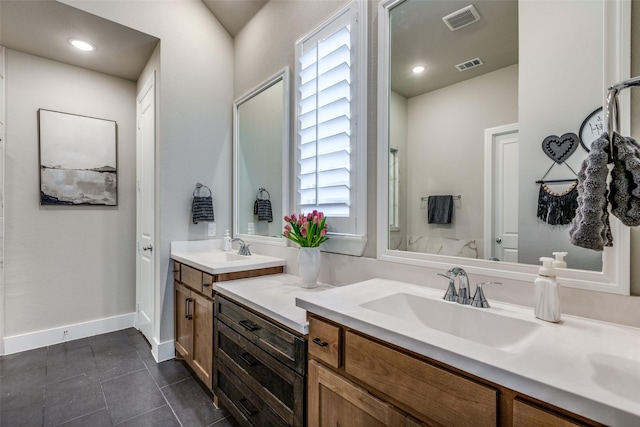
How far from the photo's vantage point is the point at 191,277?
2127mm

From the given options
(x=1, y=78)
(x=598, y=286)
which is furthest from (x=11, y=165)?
(x=598, y=286)

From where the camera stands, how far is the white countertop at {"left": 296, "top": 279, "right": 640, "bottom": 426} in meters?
0.54

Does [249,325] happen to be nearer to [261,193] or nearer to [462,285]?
[462,285]

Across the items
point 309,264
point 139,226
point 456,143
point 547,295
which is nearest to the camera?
point 547,295

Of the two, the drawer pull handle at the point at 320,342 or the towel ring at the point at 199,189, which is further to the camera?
the towel ring at the point at 199,189

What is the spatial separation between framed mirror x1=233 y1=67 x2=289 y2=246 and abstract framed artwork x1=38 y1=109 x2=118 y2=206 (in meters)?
1.34

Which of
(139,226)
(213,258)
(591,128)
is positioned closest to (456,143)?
(591,128)

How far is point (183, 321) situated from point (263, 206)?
109 cm

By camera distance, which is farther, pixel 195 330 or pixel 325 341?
pixel 195 330

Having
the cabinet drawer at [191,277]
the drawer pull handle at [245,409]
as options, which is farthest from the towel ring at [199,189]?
the drawer pull handle at [245,409]

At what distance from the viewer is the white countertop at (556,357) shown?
0.54 m

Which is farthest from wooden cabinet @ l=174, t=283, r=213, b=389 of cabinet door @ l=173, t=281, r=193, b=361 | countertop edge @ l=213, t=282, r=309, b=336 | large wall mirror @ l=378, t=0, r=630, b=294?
large wall mirror @ l=378, t=0, r=630, b=294

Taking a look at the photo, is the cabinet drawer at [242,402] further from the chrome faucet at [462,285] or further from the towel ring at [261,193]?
the towel ring at [261,193]

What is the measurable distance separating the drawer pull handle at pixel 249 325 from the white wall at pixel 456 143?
2.91 feet
